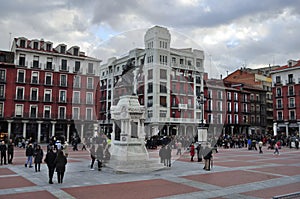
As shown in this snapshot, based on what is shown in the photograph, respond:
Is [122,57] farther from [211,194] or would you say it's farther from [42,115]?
[42,115]

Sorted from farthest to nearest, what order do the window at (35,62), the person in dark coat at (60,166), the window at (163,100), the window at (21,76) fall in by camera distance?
the window at (35,62)
the window at (21,76)
the person in dark coat at (60,166)
the window at (163,100)

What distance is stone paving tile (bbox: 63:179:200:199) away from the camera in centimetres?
1013

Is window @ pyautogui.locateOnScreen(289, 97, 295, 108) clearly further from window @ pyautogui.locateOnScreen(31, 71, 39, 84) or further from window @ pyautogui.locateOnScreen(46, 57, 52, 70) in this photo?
window @ pyautogui.locateOnScreen(31, 71, 39, 84)

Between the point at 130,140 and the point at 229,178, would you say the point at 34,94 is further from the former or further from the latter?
the point at 229,178

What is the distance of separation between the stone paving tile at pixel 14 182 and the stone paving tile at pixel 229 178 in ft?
23.5

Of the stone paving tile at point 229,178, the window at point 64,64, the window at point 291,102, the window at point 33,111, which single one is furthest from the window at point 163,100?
the window at point 291,102

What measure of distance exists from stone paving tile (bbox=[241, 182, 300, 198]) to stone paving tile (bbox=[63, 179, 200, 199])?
7.41 feet

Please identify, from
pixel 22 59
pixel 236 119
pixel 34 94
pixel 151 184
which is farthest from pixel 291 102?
pixel 151 184

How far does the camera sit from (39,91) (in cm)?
4866

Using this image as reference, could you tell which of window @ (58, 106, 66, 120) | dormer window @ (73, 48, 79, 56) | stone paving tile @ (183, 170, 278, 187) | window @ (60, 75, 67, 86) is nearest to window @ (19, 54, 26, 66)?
window @ (60, 75, 67, 86)

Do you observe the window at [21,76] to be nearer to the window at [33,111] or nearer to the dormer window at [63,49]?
the window at [33,111]

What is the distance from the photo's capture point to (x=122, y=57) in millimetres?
11086

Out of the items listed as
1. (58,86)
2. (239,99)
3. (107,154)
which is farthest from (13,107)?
(239,99)

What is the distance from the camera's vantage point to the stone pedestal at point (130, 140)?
15077 millimetres
